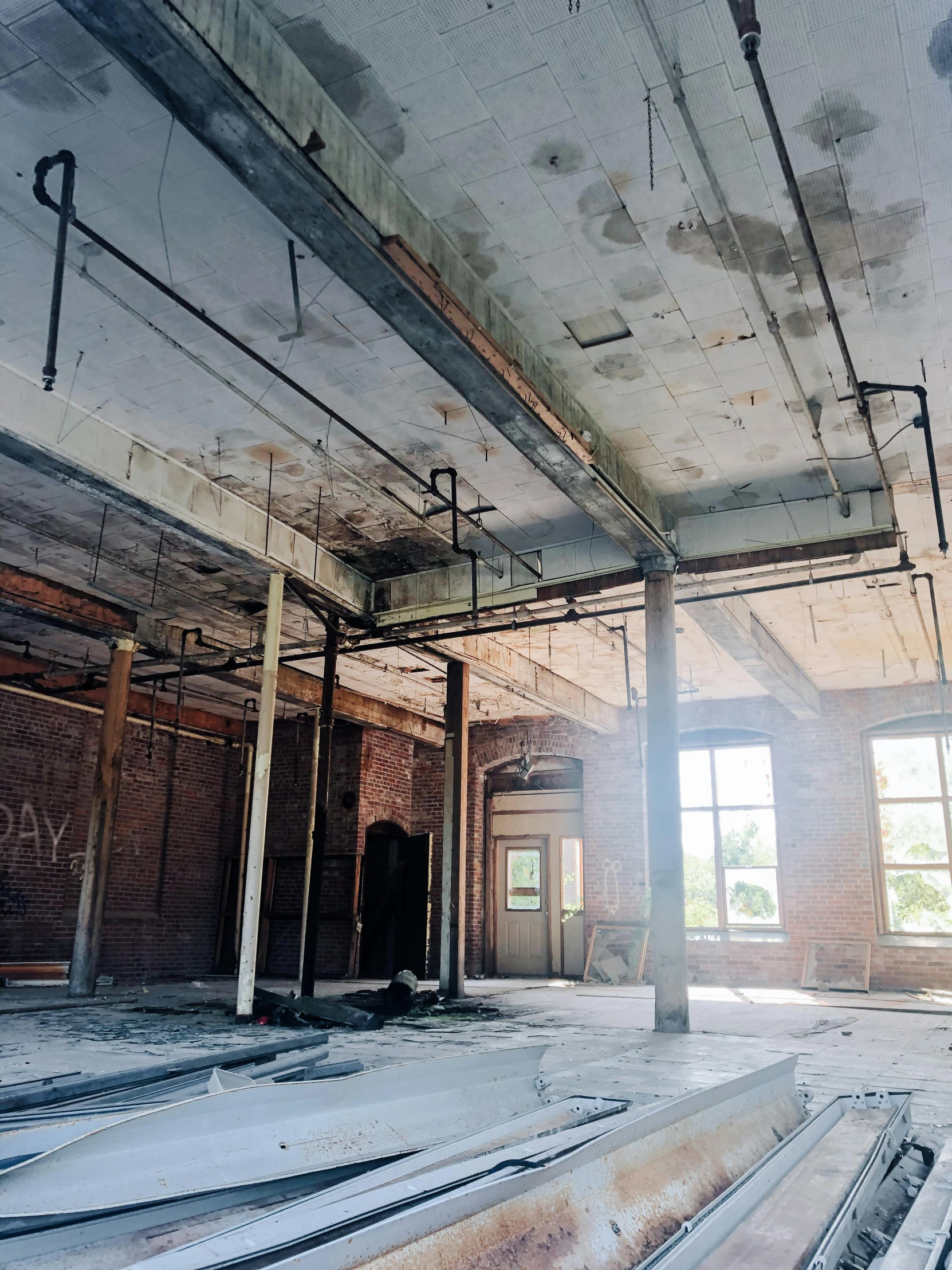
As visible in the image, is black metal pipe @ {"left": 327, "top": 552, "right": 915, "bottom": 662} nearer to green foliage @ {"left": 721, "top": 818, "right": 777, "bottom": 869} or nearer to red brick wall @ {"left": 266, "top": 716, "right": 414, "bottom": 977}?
red brick wall @ {"left": 266, "top": 716, "right": 414, "bottom": 977}

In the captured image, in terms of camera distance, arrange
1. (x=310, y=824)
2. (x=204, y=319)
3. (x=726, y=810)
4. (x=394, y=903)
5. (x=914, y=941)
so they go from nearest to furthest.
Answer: (x=204, y=319) → (x=310, y=824) → (x=914, y=941) → (x=726, y=810) → (x=394, y=903)

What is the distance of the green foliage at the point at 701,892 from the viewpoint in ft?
43.5

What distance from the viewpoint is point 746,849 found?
1325 centimetres

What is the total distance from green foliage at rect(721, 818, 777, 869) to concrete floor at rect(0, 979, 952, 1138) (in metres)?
3.07

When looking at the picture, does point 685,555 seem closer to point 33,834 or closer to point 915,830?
point 915,830

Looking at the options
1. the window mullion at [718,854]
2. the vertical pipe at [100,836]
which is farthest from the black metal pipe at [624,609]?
the window mullion at [718,854]

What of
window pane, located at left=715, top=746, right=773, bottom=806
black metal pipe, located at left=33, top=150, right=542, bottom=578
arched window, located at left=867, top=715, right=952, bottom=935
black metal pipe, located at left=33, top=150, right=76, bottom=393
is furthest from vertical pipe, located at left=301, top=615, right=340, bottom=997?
arched window, located at left=867, top=715, right=952, bottom=935

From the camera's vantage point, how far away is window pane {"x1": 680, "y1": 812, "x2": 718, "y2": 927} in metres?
13.3

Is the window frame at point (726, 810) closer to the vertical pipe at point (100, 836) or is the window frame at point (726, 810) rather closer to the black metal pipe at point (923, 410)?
the black metal pipe at point (923, 410)

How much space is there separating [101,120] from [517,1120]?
468 centimetres

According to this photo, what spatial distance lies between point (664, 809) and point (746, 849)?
6494 mm

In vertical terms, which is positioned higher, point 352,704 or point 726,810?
point 352,704

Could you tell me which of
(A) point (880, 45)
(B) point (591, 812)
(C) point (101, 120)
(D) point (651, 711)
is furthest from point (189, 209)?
(B) point (591, 812)

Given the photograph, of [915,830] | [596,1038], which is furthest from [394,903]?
[596,1038]
